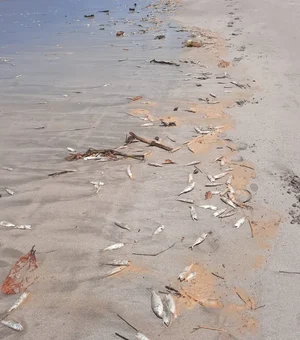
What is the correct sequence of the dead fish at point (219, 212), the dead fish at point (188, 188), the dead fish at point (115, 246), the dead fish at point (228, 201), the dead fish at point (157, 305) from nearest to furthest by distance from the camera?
the dead fish at point (157, 305), the dead fish at point (115, 246), the dead fish at point (219, 212), the dead fish at point (228, 201), the dead fish at point (188, 188)

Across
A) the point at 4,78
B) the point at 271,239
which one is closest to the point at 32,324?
the point at 271,239

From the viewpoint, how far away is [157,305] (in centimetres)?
404

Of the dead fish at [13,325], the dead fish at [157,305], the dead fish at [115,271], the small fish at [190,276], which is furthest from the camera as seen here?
the dead fish at [115,271]

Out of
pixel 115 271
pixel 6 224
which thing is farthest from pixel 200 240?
pixel 6 224

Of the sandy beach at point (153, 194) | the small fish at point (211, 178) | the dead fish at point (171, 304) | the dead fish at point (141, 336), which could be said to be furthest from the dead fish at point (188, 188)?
the dead fish at point (141, 336)

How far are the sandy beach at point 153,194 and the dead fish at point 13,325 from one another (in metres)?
0.05

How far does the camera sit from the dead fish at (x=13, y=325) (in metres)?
3.85

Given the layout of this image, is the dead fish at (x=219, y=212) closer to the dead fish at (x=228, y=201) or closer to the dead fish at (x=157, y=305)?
the dead fish at (x=228, y=201)

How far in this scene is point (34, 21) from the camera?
19719mm

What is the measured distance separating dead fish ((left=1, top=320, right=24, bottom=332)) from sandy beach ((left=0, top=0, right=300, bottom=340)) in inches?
2.0

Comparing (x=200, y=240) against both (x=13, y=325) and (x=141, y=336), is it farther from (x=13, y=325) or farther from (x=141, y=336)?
(x=13, y=325)

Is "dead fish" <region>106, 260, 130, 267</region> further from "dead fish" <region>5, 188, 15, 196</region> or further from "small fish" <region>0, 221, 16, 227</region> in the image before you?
"dead fish" <region>5, 188, 15, 196</region>

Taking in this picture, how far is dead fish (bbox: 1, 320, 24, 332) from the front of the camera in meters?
3.85

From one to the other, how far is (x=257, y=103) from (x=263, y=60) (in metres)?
3.89
